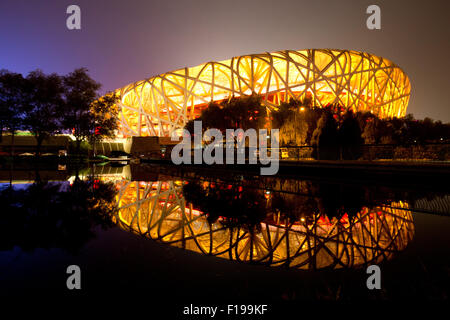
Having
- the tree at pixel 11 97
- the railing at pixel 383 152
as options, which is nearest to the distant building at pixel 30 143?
the tree at pixel 11 97

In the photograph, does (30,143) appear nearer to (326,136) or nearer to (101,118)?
(101,118)

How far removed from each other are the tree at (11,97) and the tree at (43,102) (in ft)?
1.74

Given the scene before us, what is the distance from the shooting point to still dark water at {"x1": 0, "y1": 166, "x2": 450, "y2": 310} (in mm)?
2322

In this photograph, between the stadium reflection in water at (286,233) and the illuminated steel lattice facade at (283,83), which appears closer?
the stadium reflection in water at (286,233)

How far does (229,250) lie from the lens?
3.45 m

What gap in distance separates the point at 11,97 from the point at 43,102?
2.84 metres

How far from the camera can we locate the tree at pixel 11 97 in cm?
2700

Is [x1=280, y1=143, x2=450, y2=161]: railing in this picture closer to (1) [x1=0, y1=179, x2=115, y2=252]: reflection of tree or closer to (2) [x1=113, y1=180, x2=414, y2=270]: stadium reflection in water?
(2) [x1=113, y1=180, x2=414, y2=270]: stadium reflection in water

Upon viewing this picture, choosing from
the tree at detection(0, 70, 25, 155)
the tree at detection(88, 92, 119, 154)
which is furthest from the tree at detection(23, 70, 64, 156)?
the tree at detection(88, 92, 119, 154)

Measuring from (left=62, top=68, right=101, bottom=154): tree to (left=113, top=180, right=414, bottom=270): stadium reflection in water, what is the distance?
26.2m

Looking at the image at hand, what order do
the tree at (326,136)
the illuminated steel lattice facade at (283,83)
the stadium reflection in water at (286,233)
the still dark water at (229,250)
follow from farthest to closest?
the illuminated steel lattice facade at (283,83), the tree at (326,136), the stadium reflection in water at (286,233), the still dark water at (229,250)

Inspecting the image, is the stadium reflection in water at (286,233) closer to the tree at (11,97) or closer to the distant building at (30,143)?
the tree at (11,97)

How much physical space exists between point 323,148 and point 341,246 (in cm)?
1409
